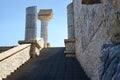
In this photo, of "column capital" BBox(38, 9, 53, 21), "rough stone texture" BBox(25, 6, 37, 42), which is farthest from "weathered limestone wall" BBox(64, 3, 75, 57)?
"column capital" BBox(38, 9, 53, 21)

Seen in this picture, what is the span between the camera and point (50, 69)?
9742 millimetres

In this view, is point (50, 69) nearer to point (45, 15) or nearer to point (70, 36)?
point (70, 36)

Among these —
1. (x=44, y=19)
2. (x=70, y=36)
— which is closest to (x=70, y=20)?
(x=70, y=36)

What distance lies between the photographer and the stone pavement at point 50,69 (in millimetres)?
8695

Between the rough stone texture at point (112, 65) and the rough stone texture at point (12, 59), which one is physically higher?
the rough stone texture at point (112, 65)

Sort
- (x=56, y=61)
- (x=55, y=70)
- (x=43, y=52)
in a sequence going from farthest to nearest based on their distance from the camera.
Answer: (x=43, y=52), (x=56, y=61), (x=55, y=70)

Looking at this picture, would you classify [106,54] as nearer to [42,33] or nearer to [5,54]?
[5,54]

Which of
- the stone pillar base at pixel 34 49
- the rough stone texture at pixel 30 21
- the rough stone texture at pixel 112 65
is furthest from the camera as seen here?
the rough stone texture at pixel 30 21

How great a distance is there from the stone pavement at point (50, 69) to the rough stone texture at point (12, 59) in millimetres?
200

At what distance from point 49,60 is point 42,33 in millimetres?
8264

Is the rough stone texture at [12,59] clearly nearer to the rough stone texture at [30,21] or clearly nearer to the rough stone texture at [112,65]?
the rough stone texture at [30,21]

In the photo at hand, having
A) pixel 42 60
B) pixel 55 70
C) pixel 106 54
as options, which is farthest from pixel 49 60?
pixel 106 54

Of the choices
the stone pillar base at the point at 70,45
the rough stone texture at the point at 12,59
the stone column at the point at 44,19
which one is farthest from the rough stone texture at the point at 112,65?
the stone column at the point at 44,19

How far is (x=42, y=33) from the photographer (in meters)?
19.6
